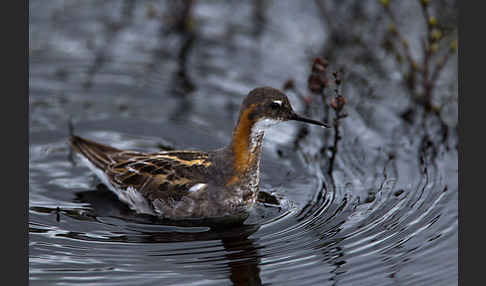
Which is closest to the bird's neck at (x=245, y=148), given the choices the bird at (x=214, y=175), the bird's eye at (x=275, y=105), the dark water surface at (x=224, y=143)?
the bird at (x=214, y=175)

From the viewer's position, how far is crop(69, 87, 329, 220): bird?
286 inches

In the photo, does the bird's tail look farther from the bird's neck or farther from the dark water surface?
the bird's neck

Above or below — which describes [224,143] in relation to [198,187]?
above

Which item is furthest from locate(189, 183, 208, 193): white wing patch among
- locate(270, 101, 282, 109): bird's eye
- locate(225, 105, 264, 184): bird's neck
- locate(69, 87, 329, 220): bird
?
locate(270, 101, 282, 109): bird's eye

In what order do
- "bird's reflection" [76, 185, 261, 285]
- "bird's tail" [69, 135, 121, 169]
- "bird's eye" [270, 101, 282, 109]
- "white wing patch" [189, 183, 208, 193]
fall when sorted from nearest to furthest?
"bird's reflection" [76, 185, 261, 285], "bird's eye" [270, 101, 282, 109], "white wing patch" [189, 183, 208, 193], "bird's tail" [69, 135, 121, 169]

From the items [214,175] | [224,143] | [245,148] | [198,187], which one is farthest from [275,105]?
[224,143]

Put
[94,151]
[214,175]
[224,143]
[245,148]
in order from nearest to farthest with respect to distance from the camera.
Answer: [245,148] → [214,175] → [94,151] → [224,143]

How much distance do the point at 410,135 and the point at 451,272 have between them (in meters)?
3.00

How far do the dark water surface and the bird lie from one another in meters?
0.22

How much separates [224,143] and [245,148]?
161 centimetres

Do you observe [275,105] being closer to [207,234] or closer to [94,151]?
[207,234]

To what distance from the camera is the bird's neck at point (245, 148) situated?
24.2 ft

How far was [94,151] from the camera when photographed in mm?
8336

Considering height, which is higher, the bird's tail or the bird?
the bird's tail
